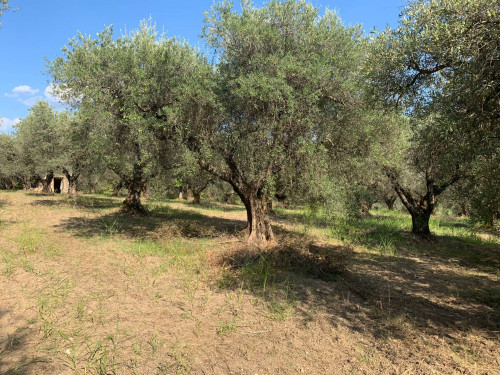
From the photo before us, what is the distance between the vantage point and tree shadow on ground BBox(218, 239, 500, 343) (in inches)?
222

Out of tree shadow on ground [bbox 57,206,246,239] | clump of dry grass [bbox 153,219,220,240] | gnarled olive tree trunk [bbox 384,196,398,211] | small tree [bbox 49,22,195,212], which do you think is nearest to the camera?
small tree [bbox 49,22,195,212]

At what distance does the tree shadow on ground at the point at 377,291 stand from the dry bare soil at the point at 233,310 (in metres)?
0.04

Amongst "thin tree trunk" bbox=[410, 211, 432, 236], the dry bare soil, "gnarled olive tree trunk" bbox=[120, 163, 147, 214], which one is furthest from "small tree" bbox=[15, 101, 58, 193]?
"thin tree trunk" bbox=[410, 211, 432, 236]

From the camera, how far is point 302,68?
8969mm

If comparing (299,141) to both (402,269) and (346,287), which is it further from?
(402,269)

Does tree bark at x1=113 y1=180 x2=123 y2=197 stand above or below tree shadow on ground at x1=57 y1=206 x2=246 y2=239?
above

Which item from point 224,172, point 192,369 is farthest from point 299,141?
point 192,369

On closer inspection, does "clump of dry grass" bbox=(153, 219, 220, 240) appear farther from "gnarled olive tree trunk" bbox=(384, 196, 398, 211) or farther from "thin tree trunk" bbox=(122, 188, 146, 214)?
"gnarled olive tree trunk" bbox=(384, 196, 398, 211)

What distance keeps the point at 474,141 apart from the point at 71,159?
2759cm

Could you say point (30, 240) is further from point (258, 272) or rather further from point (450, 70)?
point (450, 70)

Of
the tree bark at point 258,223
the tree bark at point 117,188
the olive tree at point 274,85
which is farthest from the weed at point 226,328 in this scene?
the tree bark at point 117,188

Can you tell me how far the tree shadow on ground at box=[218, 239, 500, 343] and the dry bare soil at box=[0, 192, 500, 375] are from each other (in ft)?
0.13

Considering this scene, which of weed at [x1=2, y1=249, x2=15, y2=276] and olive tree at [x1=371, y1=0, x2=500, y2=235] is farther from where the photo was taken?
weed at [x1=2, y1=249, x2=15, y2=276]

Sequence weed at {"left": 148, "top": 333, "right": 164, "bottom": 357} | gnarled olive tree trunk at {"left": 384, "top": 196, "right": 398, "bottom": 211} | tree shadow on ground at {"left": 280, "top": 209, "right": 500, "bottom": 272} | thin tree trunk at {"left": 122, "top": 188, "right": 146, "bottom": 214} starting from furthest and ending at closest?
gnarled olive tree trunk at {"left": 384, "top": 196, "right": 398, "bottom": 211}, thin tree trunk at {"left": 122, "top": 188, "right": 146, "bottom": 214}, tree shadow on ground at {"left": 280, "top": 209, "right": 500, "bottom": 272}, weed at {"left": 148, "top": 333, "right": 164, "bottom": 357}
